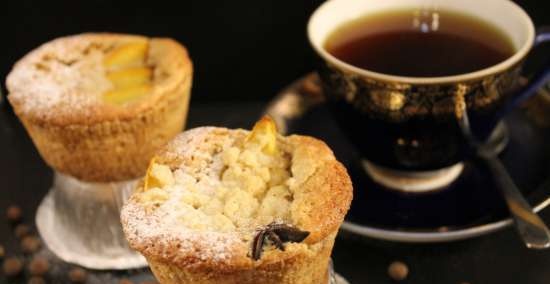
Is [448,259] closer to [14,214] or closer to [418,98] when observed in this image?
[418,98]

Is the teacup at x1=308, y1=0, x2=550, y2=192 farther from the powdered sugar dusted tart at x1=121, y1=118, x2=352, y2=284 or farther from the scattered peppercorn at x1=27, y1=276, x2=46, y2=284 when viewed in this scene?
the scattered peppercorn at x1=27, y1=276, x2=46, y2=284

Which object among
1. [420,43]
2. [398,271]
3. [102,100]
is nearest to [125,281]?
[102,100]

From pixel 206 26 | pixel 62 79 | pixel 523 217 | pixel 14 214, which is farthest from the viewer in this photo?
pixel 206 26

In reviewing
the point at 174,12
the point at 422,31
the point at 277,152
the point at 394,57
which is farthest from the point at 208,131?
the point at 174,12

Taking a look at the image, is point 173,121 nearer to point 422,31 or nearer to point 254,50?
point 422,31

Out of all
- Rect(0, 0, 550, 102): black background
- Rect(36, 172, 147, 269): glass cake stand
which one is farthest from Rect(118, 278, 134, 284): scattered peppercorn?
Rect(0, 0, 550, 102): black background

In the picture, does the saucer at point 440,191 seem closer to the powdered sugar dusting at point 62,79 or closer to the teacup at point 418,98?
the teacup at point 418,98
